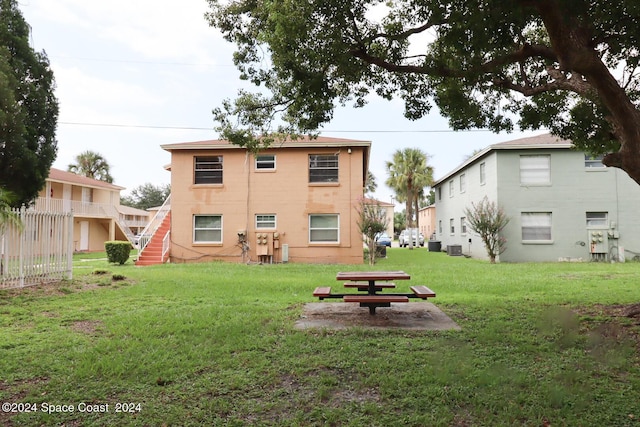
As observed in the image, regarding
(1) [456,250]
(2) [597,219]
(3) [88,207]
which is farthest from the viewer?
(3) [88,207]

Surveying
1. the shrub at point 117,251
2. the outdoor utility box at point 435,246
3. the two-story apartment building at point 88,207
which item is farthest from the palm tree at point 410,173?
the shrub at point 117,251

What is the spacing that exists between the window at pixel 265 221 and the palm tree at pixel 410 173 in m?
18.8

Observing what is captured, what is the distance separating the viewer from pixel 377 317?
6461mm

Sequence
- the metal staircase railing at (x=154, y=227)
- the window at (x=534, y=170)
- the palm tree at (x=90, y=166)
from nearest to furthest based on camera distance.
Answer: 1. the metal staircase railing at (x=154, y=227)
2. the window at (x=534, y=170)
3. the palm tree at (x=90, y=166)

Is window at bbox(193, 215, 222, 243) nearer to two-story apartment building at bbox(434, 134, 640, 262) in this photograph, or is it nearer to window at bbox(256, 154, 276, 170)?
window at bbox(256, 154, 276, 170)

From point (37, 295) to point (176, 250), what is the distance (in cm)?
1070

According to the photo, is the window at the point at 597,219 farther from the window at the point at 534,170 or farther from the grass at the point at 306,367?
the grass at the point at 306,367

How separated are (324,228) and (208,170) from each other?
6154 mm

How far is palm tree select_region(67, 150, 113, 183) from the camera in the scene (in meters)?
39.0

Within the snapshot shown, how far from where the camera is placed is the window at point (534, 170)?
19.1 metres

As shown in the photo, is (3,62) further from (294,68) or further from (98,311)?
(294,68)

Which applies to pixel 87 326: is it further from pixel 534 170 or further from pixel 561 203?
pixel 561 203

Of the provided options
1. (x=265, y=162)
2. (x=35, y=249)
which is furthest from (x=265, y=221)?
(x=35, y=249)

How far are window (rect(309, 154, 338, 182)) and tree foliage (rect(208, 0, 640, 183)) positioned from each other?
374 inches
